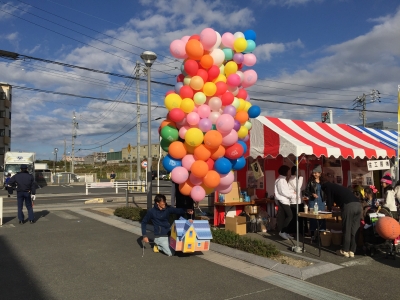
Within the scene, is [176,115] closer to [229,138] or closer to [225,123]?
[225,123]

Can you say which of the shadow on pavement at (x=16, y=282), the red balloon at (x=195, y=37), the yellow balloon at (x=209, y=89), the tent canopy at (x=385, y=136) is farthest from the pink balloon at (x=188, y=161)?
the tent canopy at (x=385, y=136)

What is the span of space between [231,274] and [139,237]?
153 inches

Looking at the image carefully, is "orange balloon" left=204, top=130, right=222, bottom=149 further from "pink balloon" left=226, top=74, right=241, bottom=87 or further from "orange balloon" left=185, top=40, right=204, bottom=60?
"orange balloon" left=185, top=40, right=204, bottom=60

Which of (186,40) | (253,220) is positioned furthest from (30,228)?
(186,40)

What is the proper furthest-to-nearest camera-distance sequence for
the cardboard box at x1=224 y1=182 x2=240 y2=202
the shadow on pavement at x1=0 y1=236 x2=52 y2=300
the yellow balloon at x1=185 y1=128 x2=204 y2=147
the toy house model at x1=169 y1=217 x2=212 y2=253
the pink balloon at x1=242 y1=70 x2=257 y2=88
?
the cardboard box at x1=224 y1=182 x2=240 y2=202 < the pink balloon at x1=242 y1=70 x2=257 y2=88 < the yellow balloon at x1=185 y1=128 x2=204 y2=147 < the toy house model at x1=169 y1=217 x2=212 y2=253 < the shadow on pavement at x1=0 y1=236 x2=52 y2=300

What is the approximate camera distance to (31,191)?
441 inches

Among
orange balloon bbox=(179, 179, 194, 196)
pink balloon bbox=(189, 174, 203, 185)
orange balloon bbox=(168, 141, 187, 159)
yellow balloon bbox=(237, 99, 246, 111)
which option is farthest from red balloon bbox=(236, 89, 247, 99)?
orange balloon bbox=(179, 179, 194, 196)

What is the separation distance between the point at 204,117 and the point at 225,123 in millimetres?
509

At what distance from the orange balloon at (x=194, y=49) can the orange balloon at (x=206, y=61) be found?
101 mm

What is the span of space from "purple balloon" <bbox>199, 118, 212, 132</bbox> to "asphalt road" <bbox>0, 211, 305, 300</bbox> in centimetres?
262

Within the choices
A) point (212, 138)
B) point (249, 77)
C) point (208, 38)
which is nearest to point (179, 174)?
point (212, 138)

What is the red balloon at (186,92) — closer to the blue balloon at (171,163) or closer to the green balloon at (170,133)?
the green balloon at (170,133)

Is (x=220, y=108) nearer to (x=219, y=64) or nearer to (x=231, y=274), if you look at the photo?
(x=219, y=64)

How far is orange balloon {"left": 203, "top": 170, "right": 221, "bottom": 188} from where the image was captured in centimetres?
684
